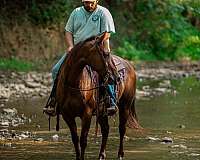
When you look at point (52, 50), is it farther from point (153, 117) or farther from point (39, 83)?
point (153, 117)

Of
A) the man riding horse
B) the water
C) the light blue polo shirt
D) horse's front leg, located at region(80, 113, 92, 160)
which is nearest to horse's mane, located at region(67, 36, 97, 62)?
the man riding horse

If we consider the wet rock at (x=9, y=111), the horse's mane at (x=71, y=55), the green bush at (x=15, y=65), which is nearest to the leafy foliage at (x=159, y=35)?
the green bush at (x=15, y=65)

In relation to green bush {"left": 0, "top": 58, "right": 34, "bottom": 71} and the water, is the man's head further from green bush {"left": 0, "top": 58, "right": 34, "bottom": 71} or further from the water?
green bush {"left": 0, "top": 58, "right": 34, "bottom": 71}

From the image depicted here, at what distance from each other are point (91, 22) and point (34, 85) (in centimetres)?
1140

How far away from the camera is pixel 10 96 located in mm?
18766

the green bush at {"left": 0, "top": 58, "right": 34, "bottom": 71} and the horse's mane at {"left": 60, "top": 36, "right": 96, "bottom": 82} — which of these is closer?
the horse's mane at {"left": 60, "top": 36, "right": 96, "bottom": 82}

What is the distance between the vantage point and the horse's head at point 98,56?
922 centimetres

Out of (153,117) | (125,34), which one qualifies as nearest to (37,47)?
(125,34)

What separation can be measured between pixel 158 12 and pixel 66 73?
26370 millimetres

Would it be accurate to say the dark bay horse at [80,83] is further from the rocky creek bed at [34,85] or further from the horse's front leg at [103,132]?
the rocky creek bed at [34,85]

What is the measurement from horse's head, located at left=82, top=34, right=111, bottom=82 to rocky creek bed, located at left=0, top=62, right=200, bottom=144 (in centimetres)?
278

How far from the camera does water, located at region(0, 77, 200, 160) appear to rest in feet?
33.8

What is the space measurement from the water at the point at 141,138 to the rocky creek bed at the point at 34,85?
13.0 inches

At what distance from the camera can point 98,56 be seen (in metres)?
9.23
